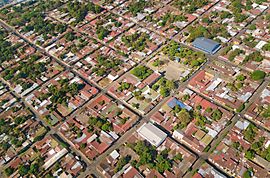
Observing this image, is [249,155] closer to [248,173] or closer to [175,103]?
[248,173]

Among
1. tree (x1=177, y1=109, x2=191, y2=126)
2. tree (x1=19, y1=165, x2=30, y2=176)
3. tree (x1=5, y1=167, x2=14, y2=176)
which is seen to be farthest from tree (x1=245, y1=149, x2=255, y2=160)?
tree (x1=5, y1=167, x2=14, y2=176)

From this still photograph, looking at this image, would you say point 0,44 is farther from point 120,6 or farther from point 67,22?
point 120,6

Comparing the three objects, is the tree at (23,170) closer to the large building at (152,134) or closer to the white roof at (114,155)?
the white roof at (114,155)

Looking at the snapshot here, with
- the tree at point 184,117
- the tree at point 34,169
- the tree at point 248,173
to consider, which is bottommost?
the tree at point 34,169

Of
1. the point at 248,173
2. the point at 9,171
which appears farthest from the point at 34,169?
the point at 248,173

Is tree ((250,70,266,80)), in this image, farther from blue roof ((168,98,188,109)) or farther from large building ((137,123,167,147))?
large building ((137,123,167,147))

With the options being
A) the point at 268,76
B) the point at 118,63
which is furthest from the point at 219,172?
the point at 118,63

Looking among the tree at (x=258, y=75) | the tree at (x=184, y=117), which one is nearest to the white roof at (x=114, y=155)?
the tree at (x=184, y=117)
